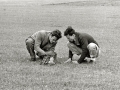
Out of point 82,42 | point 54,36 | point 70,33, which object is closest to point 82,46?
point 82,42

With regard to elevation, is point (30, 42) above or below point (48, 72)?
above

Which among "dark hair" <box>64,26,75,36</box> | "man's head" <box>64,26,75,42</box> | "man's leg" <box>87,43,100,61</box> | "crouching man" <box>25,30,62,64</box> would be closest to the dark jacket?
"man's leg" <box>87,43,100,61</box>

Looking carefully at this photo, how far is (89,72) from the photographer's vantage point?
7473 mm

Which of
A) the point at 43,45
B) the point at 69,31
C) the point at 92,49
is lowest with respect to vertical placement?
the point at 92,49

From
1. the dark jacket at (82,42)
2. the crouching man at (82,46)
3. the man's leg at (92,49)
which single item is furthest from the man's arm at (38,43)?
the man's leg at (92,49)

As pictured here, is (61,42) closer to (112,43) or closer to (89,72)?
(112,43)

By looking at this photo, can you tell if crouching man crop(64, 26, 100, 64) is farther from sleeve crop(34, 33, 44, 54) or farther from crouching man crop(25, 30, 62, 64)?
sleeve crop(34, 33, 44, 54)

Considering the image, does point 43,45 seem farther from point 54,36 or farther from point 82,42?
point 82,42

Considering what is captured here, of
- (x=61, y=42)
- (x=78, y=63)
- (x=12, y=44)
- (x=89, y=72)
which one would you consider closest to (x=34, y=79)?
(x=89, y=72)

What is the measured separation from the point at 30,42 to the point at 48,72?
1525 mm

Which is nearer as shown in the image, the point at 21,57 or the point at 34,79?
the point at 34,79

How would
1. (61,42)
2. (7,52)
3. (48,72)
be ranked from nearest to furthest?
(48,72) → (7,52) → (61,42)

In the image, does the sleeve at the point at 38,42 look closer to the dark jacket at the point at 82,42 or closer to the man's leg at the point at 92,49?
the dark jacket at the point at 82,42

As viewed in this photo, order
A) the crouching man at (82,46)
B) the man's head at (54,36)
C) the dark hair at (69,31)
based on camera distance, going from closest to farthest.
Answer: the man's head at (54,36), the dark hair at (69,31), the crouching man at (82,46)
